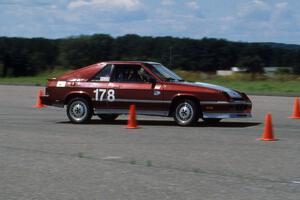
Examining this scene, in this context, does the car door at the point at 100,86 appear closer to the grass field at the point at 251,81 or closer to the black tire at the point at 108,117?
the black tire at the point at 108,117

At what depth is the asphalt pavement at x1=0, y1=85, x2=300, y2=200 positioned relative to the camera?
27.1 ft

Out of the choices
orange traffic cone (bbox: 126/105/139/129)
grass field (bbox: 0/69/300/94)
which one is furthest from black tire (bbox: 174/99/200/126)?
grass field (bbox: 0/69/300/94)

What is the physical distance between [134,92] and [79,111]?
152cm

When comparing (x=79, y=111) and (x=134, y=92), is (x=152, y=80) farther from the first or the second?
(x=79, y=111)

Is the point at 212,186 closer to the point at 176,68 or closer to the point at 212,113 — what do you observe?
the point at 212,113

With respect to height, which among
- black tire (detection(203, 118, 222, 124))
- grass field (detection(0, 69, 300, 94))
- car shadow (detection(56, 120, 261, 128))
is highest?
grass field (detection(0, 69, 300, 94))

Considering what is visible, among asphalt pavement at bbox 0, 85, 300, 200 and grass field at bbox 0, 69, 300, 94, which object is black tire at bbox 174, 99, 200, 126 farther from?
grass field at bbox 0, 69, 300, 94

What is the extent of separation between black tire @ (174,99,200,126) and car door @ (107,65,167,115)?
0.37 m

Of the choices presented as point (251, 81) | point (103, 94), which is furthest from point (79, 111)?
point (251, 81)

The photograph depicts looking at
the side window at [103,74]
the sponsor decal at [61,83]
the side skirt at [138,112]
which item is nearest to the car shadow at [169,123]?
the side skirt at [138,112]

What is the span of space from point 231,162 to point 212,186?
2.09 meters

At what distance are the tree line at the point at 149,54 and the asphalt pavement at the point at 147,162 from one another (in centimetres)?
2801

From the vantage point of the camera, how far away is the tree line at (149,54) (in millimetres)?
47375

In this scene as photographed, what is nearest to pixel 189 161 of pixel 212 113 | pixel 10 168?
pixel 10 168
